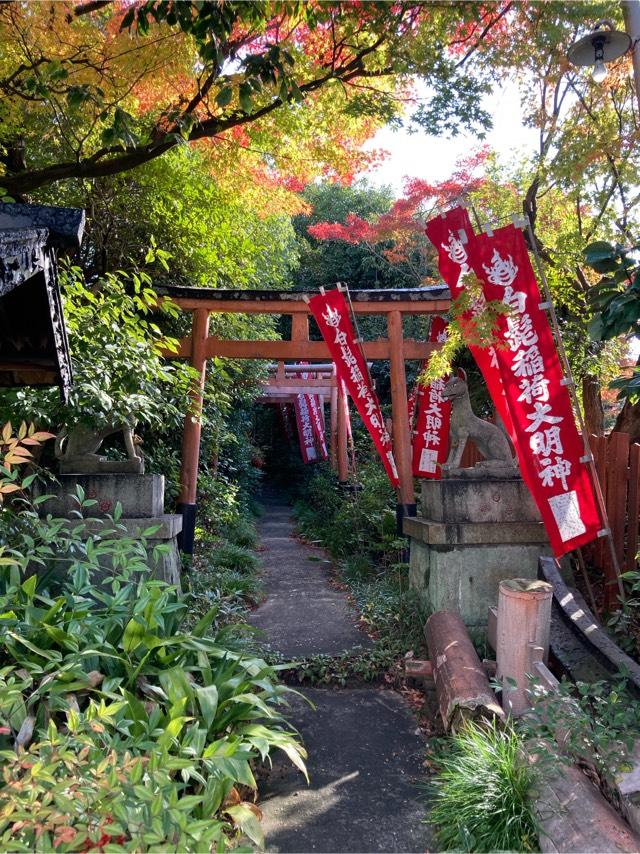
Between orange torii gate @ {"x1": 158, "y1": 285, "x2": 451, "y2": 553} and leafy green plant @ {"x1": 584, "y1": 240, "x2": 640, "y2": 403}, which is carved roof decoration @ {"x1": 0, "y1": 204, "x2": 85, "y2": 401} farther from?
orange torii gate @ {"x1": 158, "y1": 285, "x2": 451, "y2": 553}

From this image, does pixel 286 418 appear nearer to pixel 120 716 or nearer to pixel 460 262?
pixel 460 262

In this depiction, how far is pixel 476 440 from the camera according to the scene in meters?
6.19

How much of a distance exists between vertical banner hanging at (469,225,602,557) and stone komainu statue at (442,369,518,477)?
0.84 metres

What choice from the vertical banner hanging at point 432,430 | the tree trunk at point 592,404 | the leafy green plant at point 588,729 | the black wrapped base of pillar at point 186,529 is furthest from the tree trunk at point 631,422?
the black wrapped base of pillar at point 186,529

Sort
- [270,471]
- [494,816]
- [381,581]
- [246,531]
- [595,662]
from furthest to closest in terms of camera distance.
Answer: [270,471], [246,531], [381,581], [595,662], [494,816]

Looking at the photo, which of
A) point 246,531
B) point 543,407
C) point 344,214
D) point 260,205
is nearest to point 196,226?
point 260,205

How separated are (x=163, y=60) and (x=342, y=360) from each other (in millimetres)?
3729

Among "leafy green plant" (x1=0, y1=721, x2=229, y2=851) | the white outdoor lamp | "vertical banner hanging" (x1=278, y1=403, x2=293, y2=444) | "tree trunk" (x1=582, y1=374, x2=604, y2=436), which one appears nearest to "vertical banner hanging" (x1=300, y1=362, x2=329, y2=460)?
"vertical banner hanging" (x1=278, y1=403, x2=293, y2=444)

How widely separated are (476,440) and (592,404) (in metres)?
2.36

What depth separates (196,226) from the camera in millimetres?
8031

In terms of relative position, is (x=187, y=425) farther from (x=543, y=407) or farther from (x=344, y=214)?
(x=344, y=214)

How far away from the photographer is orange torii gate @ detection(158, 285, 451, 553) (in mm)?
7691

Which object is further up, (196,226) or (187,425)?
(196,226)

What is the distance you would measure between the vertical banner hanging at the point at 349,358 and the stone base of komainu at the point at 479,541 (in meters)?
1.85
